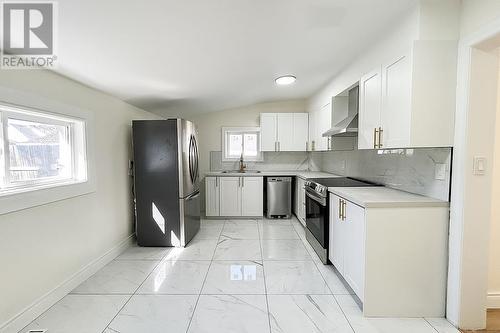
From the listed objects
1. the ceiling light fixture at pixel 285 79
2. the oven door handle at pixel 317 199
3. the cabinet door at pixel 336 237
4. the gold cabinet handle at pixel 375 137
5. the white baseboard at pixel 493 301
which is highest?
the ceiling light fixture at pixel 285 79

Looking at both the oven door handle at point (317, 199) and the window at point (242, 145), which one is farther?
the window at point (242, 145)

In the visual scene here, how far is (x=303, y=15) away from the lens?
1.79m

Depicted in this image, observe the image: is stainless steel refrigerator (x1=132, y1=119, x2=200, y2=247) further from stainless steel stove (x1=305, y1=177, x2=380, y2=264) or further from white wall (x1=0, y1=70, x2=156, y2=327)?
stainless steel stove (x1=305, y1=177, x2=380, y2=264)

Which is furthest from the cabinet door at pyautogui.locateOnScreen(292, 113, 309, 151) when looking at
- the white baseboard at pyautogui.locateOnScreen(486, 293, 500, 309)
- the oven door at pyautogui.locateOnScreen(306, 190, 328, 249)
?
the white baseboard at pyautogui.locateOnScreen(486, 293, 500, 309)

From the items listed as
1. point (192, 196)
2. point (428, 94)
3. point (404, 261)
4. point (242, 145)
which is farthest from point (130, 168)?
point (428, 94)

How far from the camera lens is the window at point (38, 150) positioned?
5.97 ft

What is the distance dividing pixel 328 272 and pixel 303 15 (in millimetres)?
2370

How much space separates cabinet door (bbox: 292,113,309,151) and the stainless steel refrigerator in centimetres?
226

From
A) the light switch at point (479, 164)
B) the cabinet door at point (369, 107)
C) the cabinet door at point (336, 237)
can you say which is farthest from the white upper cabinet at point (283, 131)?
the light switch at point (479, 164)

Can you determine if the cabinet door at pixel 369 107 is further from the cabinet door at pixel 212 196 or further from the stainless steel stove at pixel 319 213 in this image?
the cabinet door at pixel 212 196

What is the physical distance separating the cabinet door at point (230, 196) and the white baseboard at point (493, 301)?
3.41 metres

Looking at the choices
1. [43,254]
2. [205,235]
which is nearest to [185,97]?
[205,235]

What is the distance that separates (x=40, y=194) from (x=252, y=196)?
3206 mm

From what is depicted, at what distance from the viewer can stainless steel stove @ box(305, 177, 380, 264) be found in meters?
2.71
